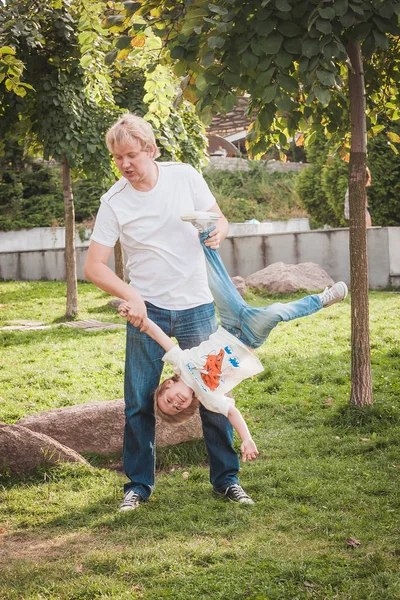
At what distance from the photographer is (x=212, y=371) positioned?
3.77m

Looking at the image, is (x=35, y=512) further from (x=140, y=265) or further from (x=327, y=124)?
(x=327, y=124)

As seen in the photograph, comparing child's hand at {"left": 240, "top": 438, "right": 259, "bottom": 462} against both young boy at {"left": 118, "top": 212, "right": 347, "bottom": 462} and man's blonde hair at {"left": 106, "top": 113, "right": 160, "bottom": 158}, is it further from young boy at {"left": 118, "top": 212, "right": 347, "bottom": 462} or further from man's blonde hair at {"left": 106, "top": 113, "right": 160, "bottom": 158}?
man's blonde hair at {"left": 106, "top": 113, "right": 160, "bottom": 158}

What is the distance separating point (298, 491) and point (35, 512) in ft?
4.73

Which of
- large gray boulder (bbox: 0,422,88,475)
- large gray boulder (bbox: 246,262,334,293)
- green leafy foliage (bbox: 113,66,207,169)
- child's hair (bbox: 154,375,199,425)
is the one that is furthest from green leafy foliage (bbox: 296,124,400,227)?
child's hair (bbox: 154,375,199,425)

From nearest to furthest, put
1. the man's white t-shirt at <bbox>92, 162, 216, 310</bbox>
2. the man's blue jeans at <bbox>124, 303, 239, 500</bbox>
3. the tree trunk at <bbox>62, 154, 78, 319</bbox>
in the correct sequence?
the man's white t-shirt at <bbox>92, 162, 216, 310</bbox>
the man's blue jeans at <bbox>124, 303, 239, 500</bbox>
the tree trunk at <bbox>62, 154, 78, 319</bbox>

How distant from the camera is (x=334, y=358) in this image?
7.81 m

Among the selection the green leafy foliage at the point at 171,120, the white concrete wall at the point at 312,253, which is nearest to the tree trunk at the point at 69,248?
the green leafy foliage at the point at 171,120

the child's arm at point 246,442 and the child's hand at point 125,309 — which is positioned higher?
the child's hand at point 125,309

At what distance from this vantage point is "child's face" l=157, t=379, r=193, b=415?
3824 mm

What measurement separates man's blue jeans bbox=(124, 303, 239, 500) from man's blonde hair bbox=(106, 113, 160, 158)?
804mm

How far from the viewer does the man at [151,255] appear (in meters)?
3.79

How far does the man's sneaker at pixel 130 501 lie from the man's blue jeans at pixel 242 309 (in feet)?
3.50

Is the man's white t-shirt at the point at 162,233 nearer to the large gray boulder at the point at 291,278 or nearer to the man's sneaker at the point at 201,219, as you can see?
the man's sneaker at the point at 201,219

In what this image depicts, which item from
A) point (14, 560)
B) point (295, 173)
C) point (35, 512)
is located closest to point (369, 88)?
point (35, 512)
